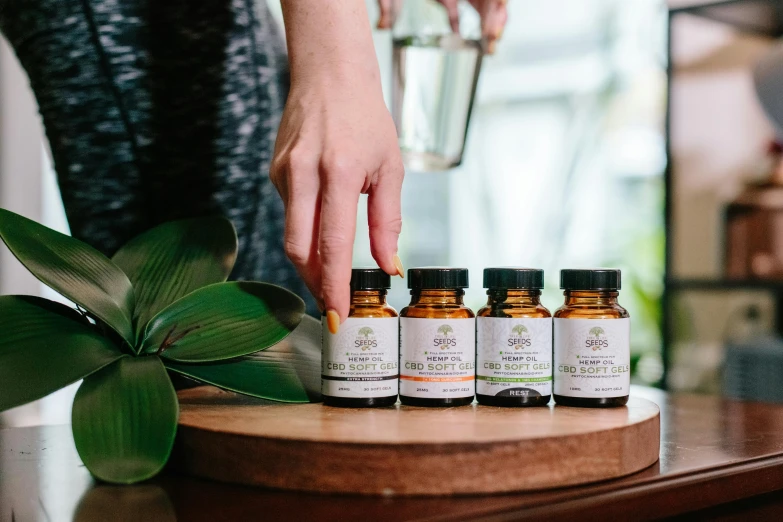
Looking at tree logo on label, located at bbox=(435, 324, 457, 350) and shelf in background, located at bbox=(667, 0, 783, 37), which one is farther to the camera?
shelf in background, located at bbox=(667, 0, 783, 37)

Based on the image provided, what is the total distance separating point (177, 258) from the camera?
0.72 m

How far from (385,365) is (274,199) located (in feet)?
1.24

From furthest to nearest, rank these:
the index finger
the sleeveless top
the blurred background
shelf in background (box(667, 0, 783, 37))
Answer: shelf in background (box(667, 0, 783, 37))
the blurred background
the sleeveless top
the index finger

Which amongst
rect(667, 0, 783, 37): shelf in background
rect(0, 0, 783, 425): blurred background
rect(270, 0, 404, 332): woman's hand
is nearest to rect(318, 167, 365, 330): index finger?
rect(270, 0, 404, 332): woman's hand

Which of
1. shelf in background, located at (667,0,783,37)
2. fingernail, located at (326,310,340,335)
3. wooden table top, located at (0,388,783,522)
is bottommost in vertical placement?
wooden table top, located at (0,388,783,522)

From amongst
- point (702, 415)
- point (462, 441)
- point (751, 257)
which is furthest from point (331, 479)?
point (751, 257)

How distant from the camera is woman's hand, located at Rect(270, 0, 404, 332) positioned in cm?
59

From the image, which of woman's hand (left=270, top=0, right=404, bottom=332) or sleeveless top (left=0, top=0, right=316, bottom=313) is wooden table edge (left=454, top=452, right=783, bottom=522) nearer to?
woman's hand (left=270, top=0, right=404, bottom=332)

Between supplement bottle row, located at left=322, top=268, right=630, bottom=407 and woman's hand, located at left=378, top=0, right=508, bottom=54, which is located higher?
woman's hand, located at left=378, top=0, right=508, bottom=54

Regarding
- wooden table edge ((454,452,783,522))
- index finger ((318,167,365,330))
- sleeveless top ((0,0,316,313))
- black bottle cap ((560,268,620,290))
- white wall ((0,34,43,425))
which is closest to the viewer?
wooden table edge ((454,452,783,522))

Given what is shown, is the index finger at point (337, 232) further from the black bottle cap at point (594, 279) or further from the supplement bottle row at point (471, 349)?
the black bottle cap at point (594, 279)

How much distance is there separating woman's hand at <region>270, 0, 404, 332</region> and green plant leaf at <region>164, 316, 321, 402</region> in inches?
2.9

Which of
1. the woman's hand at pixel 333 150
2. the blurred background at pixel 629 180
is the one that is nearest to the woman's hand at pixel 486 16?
the woman's hand at pixel 333 150

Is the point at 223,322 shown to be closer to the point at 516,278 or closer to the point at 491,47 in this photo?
the point at 516,278
